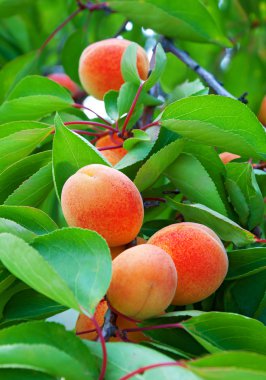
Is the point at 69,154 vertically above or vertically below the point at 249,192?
above

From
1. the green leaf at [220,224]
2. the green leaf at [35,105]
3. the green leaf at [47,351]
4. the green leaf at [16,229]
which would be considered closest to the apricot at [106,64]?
Result: the green leaf at [35,105]

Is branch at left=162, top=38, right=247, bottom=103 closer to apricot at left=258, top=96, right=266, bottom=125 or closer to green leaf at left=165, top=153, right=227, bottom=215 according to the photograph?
apricot at left=258, top=96, right=266, bottom=125

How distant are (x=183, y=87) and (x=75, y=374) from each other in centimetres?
63

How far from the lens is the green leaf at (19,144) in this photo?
2.82 feet

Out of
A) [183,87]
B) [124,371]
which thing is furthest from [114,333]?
[183,87]

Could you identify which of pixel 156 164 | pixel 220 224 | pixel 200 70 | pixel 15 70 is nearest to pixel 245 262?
pixel 220 224

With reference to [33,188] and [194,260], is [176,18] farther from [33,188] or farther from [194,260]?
[194,260]

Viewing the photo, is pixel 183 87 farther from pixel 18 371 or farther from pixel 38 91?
pixel 18 371

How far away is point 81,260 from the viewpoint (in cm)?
62

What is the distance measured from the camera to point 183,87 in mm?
1067

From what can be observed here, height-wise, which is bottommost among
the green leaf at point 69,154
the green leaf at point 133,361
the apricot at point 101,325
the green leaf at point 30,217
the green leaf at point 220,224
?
the apricot at point 101,325

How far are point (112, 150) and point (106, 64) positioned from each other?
19 cm

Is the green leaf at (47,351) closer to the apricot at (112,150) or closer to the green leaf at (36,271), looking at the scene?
the green leaf at (36,271)

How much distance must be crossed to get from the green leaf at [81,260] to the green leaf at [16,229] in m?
0.03
